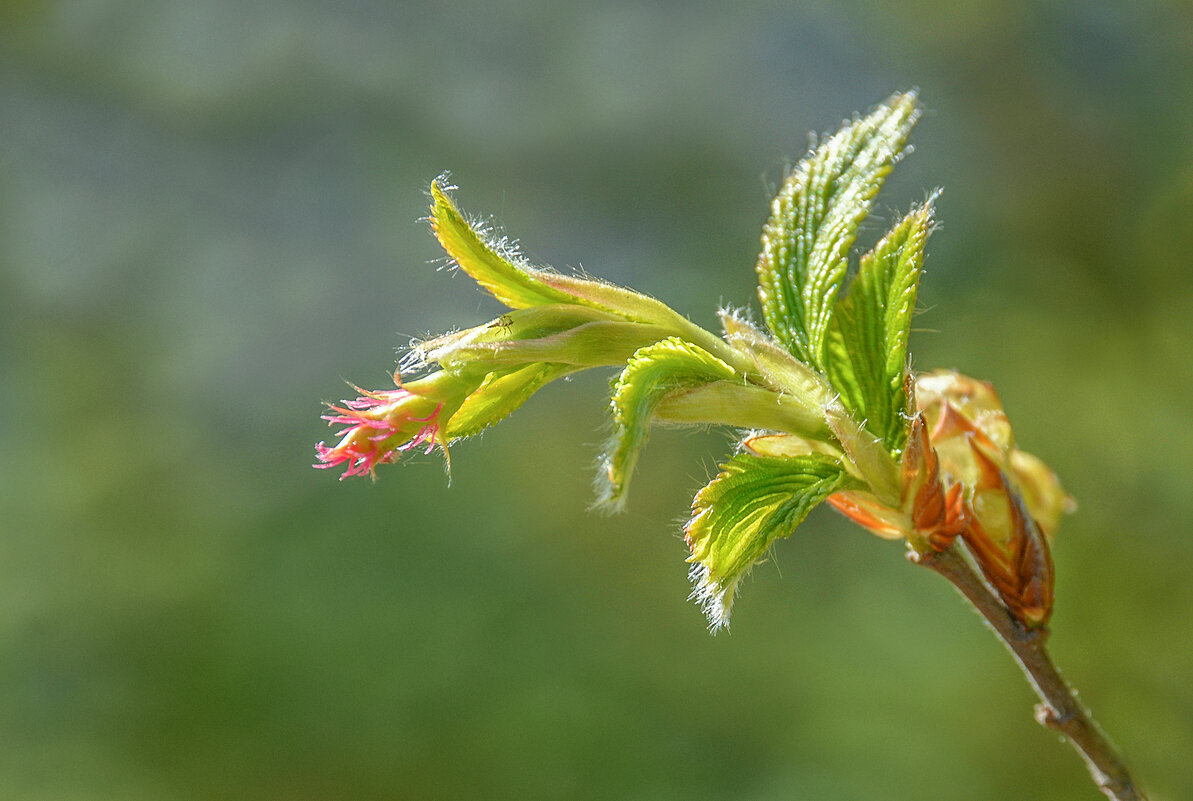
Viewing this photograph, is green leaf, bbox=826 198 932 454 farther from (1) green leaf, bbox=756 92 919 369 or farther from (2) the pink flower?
(2) the pink flower

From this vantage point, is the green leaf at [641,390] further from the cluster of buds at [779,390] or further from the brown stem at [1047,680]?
the brown stem at [1047,680]

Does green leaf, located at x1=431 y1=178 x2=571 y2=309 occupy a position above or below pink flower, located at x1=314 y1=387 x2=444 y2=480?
above

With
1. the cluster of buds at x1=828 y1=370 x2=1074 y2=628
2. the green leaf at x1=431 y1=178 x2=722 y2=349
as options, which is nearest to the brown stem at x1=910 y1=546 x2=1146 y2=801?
the cluster of buds at x1=828 y1=370 x2=1074 y2=628

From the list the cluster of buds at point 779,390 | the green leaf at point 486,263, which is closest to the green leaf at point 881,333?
the cluster of buds at point 779,390

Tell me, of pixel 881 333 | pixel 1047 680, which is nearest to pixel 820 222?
pixel 881 333

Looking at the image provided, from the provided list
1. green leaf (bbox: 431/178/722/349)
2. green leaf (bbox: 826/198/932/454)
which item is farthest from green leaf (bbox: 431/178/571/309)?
green leaf (bbox: 826/198/932/454)

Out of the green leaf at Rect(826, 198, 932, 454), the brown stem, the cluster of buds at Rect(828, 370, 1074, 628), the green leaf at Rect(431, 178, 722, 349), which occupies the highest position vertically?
the green leaf at Rect(431, 178, 722, 349)
